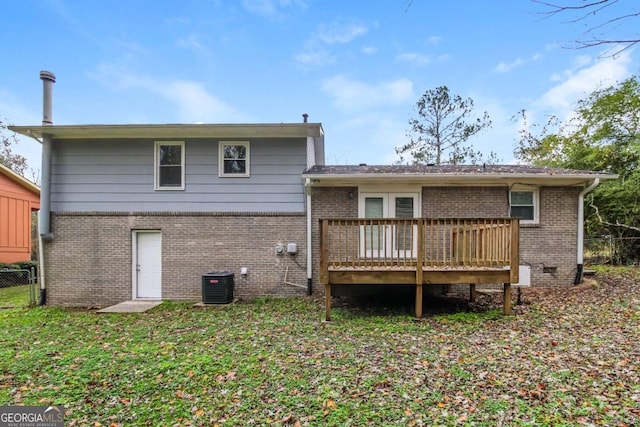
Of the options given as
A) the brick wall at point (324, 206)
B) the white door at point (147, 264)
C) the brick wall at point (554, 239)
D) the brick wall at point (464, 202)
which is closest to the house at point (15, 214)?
the white door at point (147, 264)

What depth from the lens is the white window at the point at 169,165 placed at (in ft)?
27.4

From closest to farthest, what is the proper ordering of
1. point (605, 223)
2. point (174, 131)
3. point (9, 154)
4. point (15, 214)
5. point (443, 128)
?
1. point (174, 131)
2. point (605, 223)
3. point (15, 214)
4. point (443, 128)
5. point (9, 154)

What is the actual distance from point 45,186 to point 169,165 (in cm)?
307

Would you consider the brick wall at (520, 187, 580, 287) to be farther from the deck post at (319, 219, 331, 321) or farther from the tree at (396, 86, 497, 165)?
the tree at (396, 86, 497, 165)

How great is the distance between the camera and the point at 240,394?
134 inches

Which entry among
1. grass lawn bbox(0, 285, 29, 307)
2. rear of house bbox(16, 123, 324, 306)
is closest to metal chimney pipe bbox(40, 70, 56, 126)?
rear of house bbox(16, 123, 324, 306)

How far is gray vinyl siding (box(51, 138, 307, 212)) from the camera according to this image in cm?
827

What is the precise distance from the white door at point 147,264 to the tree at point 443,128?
600 inches

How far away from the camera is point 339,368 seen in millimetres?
3930

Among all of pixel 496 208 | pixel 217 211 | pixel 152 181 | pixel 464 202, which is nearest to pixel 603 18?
pixel 464 202

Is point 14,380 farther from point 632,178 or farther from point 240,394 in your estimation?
point 632,178

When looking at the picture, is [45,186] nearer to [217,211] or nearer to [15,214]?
[217,211]

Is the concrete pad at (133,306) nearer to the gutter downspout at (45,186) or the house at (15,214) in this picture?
the gutter downspout at (45,186)

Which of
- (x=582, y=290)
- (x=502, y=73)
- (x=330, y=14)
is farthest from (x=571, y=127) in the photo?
(x=330, y=14)
